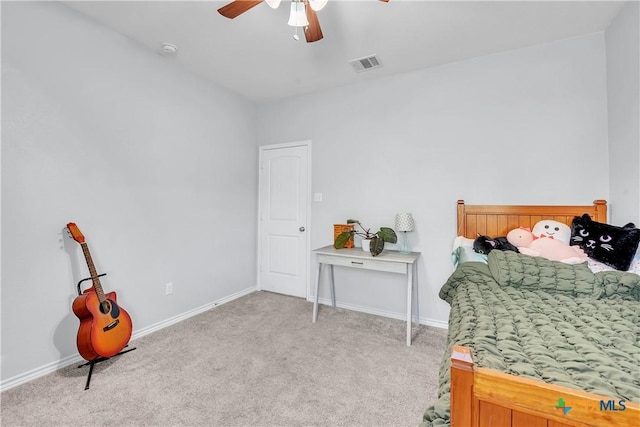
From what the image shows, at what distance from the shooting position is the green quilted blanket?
0.77m

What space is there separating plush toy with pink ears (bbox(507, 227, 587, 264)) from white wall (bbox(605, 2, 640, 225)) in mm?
400

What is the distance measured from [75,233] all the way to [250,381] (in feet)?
5.19

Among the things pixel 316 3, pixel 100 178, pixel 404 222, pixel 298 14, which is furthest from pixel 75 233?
pixel 404 222

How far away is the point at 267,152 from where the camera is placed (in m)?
3.73

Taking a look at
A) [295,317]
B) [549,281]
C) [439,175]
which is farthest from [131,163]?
[549,281]

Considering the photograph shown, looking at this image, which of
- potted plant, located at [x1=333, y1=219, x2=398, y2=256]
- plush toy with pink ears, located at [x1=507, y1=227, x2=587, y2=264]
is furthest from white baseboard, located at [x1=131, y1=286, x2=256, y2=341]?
plush toy with pink ears, located at [x1=507, y1=227, x2=587, y2=264]

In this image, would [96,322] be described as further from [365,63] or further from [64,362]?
[365,63]

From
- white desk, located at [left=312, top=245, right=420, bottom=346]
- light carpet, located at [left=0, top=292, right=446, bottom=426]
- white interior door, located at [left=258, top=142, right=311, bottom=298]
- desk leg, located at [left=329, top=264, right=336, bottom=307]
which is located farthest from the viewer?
white interior door, located at [left=258, top=142, right=311, bottom=298]

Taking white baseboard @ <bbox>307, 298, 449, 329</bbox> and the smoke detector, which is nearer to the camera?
the smoke detector

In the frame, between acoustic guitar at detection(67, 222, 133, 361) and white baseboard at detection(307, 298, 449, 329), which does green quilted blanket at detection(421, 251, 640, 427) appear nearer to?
white baseboard at detection(307, 298, 449, 329)

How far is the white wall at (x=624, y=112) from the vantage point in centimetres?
181

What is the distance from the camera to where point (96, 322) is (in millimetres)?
1853

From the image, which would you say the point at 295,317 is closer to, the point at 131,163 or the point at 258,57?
the point at 131,163

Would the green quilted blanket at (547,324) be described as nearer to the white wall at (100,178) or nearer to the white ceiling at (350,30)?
the white ceiling at (350,30)
